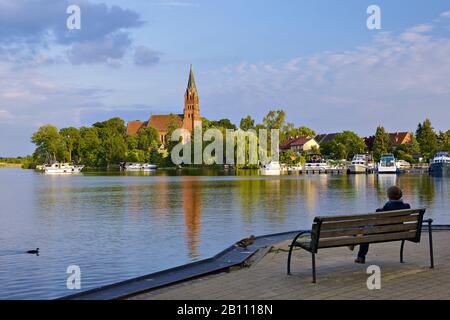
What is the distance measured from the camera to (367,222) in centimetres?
898

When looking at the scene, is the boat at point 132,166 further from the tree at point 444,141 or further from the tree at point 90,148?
the tree at point 444,141

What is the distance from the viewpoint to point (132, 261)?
16.2 metres

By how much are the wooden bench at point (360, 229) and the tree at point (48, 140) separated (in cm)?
17960

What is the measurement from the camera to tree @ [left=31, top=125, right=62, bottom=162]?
593 ft

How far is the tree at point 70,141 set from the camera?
182 meters

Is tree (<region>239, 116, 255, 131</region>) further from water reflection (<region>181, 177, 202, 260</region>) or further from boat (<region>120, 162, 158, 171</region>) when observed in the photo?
water reflection (<region>181, 177, 202, 260</region>)

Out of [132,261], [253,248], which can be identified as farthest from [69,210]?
[253,248]

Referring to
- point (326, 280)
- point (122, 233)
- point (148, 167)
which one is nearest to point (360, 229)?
point (326, 280)

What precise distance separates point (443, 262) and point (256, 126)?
147 meters

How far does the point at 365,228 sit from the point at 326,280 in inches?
43.7

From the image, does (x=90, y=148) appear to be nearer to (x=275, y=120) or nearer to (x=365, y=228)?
(x=275, y=120)

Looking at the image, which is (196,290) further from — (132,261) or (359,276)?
(132,261)

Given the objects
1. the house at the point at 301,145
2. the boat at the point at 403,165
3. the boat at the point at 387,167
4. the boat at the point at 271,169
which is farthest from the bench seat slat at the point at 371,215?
the house at the point at 301,145

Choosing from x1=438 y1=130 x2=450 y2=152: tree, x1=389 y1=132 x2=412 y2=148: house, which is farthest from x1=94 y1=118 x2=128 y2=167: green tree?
x1=438 y1=130 x2=450 y2=152: tree
